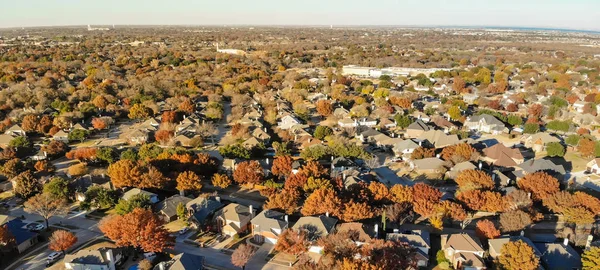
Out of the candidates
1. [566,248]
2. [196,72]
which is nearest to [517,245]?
[566,248]

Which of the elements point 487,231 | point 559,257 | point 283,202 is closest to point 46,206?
point 283,202

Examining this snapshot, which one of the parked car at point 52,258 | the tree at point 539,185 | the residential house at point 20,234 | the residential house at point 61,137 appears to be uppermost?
the tree at point 539,185

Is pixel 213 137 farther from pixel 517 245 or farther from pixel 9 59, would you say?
pixel 9 59

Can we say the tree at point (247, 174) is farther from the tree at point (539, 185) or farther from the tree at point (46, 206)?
the tree at point (539, 185)

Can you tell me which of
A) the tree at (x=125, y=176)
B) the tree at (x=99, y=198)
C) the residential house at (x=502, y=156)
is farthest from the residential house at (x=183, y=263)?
the residential house at (x=502, y=156)

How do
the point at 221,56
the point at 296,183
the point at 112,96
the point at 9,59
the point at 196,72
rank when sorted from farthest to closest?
the point at 221,56 < the point at 9,59 < the point at 196,72 < the point at 112,96 < the point at 296,183

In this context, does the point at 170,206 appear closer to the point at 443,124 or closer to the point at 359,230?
the point at 359,230
